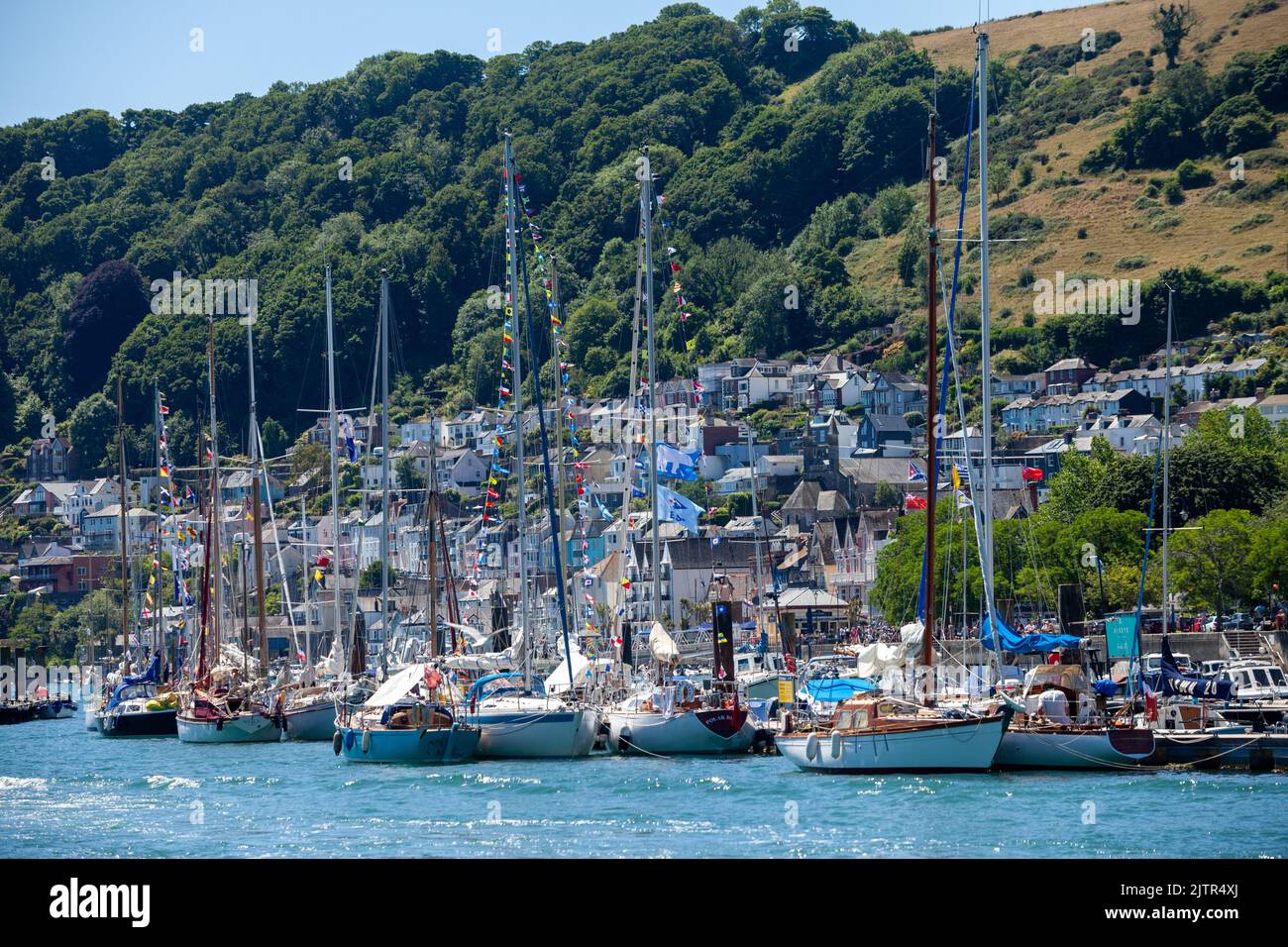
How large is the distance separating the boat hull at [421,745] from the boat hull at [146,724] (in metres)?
23.3

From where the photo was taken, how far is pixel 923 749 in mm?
34906

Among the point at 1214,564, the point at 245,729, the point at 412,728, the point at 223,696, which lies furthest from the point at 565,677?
the point at 1214,564

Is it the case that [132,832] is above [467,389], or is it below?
below

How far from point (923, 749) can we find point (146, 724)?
3769 cm

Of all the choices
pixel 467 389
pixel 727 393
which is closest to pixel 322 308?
pixel 467 389

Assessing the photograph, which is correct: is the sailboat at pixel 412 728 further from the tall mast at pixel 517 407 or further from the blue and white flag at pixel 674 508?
the blue and white flag at pixel 674 508

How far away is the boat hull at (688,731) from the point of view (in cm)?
4250

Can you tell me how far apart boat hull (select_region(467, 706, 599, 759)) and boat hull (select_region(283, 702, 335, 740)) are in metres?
12.1

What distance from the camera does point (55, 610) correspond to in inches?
5763

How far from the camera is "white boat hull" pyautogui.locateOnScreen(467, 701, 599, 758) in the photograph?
41.8 meters

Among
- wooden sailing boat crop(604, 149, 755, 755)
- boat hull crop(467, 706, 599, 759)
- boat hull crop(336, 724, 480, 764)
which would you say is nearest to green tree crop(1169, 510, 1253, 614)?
wooden sailing boat crop(604, 149, 755, 755)

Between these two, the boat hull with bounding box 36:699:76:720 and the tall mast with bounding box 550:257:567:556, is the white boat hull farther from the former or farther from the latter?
the boat hull with bounding box 36:699:76:720

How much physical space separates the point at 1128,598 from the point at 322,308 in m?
114

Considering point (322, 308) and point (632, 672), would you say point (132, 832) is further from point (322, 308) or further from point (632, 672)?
point (322, 308)
